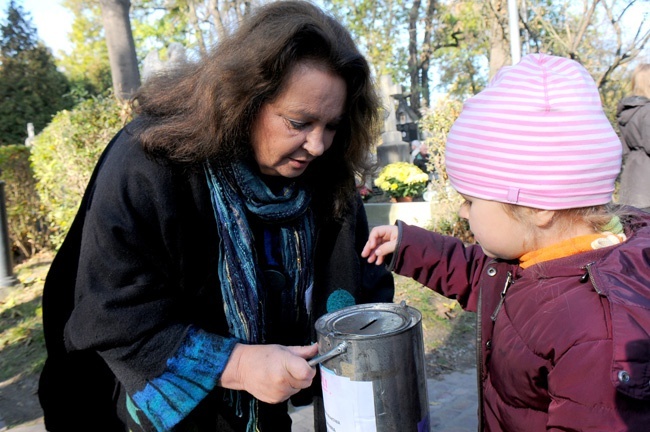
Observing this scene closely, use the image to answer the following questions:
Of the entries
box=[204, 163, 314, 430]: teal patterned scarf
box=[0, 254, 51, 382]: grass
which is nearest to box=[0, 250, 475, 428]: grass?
box=[0, 254, 51, 382]: grass

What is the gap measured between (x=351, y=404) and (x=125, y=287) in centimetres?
65

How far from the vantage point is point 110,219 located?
1.50 m

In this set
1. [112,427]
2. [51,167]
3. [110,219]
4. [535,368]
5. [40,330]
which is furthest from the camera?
[51,167]

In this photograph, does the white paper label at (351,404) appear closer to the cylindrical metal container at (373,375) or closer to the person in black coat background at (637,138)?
the cylindrical metal container at (373,375)

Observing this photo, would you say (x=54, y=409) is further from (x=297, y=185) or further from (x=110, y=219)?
(x=297, y=185)

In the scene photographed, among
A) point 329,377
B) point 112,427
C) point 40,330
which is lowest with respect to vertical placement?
point 40,330

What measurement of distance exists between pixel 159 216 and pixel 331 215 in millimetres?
622

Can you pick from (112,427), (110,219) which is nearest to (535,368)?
(110,219)

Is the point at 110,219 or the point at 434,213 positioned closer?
the point at 110,219

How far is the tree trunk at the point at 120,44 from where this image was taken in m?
9.20

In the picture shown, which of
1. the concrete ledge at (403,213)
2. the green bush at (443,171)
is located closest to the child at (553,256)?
the green bush at (443,171)

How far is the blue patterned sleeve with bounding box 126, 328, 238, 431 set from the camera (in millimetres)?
1543

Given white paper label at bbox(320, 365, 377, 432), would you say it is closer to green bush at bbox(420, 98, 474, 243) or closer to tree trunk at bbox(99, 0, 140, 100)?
green bush at bbox(420, 98, 474, 243)

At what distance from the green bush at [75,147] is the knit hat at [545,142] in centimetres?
539
